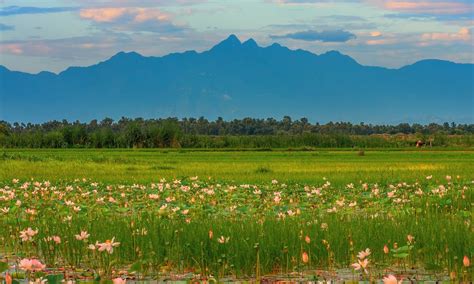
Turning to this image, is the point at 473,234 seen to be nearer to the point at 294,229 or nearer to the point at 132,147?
the point at 294,229

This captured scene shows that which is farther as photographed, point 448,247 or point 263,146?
point 263,146

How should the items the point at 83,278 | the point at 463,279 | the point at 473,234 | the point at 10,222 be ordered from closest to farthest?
the point at 463,279 < the point at 83,278 < the point at 473,234 < the point at 10,222

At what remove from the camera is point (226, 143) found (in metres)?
77.0

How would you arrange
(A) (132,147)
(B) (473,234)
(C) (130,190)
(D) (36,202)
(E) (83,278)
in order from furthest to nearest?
(A) (132,147)
(C) (130,190)
(D) (36,202)
(B) (473,234)
(E) (83,278)

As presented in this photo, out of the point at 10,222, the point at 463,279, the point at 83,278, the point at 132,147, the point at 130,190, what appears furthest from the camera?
the point at 132,147

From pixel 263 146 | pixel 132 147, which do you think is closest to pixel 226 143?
pixel 263 146

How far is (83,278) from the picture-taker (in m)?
7.96

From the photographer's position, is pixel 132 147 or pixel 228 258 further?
pixel 132 147

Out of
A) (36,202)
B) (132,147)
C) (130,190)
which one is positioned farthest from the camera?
(132,147)

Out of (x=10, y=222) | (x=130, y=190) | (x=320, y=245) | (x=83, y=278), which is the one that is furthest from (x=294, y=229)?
(x=130, y=190)

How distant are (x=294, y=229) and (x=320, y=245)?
543 mm

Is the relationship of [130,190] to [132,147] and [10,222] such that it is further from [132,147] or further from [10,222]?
[132,147]

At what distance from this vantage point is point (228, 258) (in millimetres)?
8242

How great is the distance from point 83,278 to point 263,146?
6712cm
